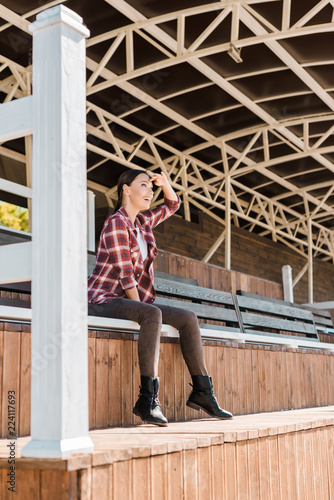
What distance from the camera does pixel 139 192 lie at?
362cm

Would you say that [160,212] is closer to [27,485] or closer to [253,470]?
[253,470]

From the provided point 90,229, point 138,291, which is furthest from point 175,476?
point 90,229

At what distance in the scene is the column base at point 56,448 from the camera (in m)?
1.60

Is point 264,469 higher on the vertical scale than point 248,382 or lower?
lower

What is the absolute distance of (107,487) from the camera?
1660 mm

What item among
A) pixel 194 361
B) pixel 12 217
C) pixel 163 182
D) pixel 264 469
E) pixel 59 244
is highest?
pixel 12 217

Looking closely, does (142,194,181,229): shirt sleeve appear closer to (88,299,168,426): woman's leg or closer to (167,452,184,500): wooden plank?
(88,299,168,426): woman's leg

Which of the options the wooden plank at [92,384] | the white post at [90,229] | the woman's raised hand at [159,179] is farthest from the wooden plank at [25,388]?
the white post at [90,229]

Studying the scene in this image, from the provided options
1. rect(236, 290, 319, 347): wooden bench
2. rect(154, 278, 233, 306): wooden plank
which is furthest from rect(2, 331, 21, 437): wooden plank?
rect(236, 290, 319, 347): wooden bench

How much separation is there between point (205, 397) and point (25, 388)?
115 cm

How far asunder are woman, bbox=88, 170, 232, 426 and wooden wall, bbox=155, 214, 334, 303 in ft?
34.6

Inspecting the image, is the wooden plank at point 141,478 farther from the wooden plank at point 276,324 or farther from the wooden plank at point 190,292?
the wooden plank at point 276,324

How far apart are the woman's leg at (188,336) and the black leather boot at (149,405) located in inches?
17.1

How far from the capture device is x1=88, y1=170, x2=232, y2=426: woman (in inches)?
122
